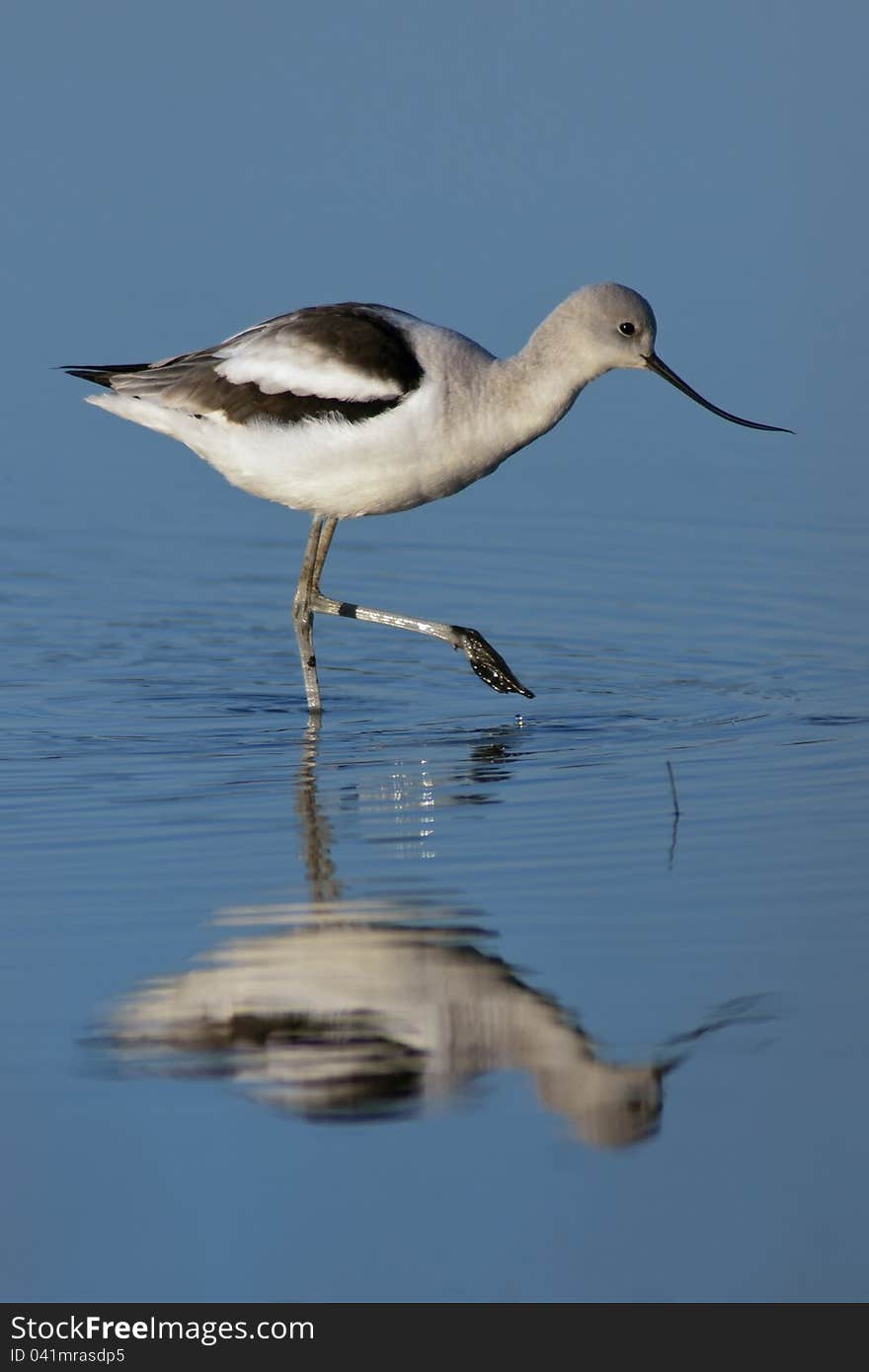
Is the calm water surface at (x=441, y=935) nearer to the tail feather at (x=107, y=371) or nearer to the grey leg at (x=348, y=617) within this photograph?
the grey leg at (x=348, y=617)

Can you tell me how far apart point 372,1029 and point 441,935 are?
671 millimetres

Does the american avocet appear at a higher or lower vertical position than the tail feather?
lower

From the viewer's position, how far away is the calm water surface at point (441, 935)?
4.38m

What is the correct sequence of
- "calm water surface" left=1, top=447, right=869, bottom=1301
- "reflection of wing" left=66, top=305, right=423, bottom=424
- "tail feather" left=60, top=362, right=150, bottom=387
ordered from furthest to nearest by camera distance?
"tail feather" left=60, top=362, right=150, bottom=387 → "reflection of wing" left=66, top=305, right=423, bottom=424 → "calm water surface" left=1, top=447, right=869, bottom=1301

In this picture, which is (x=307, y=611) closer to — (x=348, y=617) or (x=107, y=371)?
(x=348, y=617)

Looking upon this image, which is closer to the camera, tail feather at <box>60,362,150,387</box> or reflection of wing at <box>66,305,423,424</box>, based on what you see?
reflection of wing at <box>66,305,423,424</box>

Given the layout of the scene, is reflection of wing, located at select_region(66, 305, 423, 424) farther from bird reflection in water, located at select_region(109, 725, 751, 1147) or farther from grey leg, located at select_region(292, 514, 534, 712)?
bird reflection in water, located at select_region(109, 725, 751, 1147)

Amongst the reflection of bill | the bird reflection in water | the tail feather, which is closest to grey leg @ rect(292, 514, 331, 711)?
the tail feather

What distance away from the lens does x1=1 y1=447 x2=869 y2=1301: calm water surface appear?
14.4ft

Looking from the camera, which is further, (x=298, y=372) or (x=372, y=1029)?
(x=298, y=372)

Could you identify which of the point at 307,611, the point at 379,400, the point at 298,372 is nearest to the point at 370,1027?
the point at 379,400

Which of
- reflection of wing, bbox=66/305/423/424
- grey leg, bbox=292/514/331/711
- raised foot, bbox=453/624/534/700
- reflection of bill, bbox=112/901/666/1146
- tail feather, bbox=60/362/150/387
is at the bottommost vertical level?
reflection of bill, bbox=112/901/666/1146

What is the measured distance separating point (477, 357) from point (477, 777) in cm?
179

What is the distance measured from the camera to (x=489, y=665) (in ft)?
28.7
